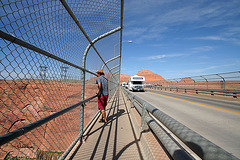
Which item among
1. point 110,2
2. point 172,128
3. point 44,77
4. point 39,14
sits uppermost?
point 110,2

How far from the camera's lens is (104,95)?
14.7ft

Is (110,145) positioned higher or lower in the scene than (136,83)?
lower

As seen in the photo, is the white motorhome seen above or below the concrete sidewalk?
above

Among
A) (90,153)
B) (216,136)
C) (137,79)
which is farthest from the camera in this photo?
(137,79)

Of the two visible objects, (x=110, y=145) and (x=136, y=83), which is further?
(x=136, y=83)

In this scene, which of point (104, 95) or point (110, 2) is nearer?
point (110, 2)

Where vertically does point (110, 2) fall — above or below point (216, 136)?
above

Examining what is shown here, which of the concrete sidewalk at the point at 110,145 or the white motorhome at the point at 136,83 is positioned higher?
the white motorhome at the point at 136,83

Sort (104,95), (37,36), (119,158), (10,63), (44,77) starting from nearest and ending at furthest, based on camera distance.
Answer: (10,63) < (37,36) < (44,77) < (119,158) < (104,95)

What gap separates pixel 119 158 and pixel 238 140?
10.4 ft

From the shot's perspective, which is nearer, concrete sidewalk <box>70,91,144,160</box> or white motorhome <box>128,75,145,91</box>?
concrete sidewalk <box>70,91,144,160</box>

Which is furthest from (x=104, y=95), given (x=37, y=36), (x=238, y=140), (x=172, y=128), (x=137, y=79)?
(x=137, y=79)

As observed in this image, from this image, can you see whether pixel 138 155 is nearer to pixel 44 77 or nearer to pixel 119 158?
pixel 119 158

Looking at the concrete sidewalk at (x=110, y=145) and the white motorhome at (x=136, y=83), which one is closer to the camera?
the concrete sidewalk at (x=110, y=145)
